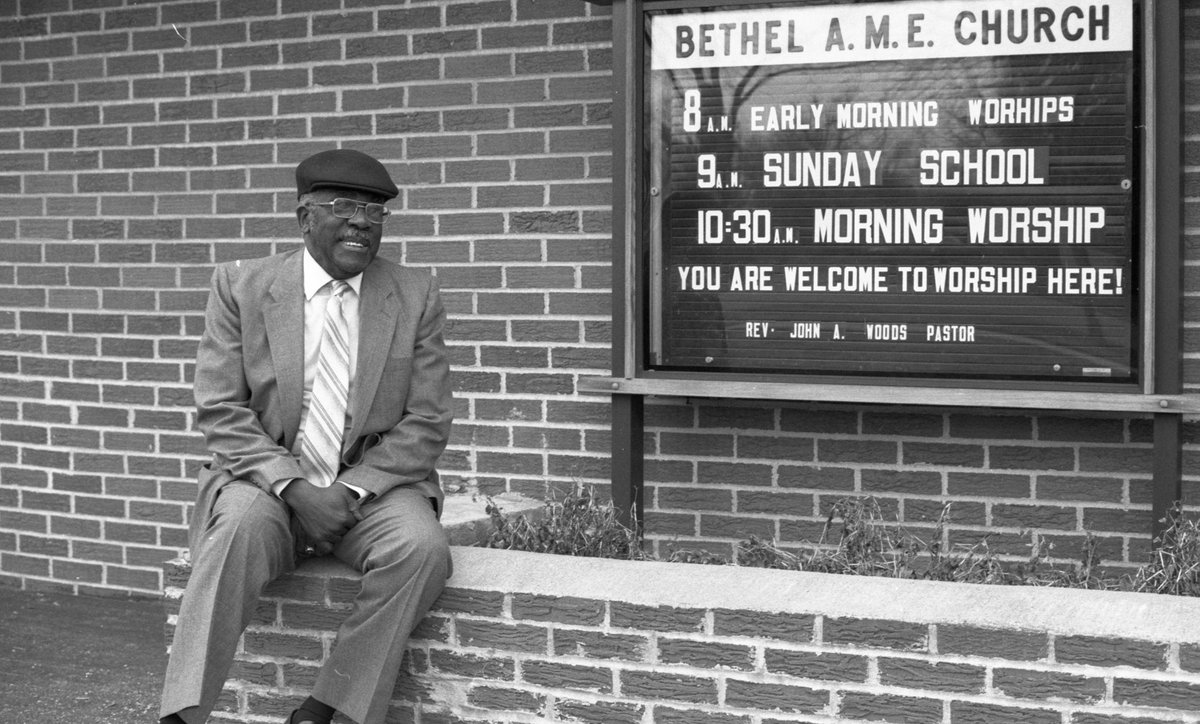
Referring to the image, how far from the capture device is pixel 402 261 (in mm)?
5898

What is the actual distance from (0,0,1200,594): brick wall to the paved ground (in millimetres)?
189

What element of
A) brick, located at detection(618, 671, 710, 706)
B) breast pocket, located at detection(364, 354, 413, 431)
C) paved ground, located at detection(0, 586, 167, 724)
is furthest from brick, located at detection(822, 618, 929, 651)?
paved ground, located at detection(0, 586, 167, 724)

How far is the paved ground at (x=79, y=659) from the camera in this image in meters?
5.00

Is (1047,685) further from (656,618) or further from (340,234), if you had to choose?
(340,234)

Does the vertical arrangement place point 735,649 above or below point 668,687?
above

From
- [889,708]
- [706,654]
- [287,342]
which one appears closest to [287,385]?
[287,342]

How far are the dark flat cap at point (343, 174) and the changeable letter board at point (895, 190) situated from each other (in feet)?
3.70

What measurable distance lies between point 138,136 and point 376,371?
8.77 feet

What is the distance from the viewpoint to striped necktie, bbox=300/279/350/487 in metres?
4.23

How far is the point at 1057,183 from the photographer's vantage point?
4.67 meters

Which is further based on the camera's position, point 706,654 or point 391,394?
point 391,394

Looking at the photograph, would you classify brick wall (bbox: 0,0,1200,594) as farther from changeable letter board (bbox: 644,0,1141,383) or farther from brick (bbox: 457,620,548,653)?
brick (bbox: 457,620,548,653)

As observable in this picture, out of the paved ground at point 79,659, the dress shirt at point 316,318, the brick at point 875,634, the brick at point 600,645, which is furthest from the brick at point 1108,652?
the paved ground at point 79,659

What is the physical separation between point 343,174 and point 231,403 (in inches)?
28.3
